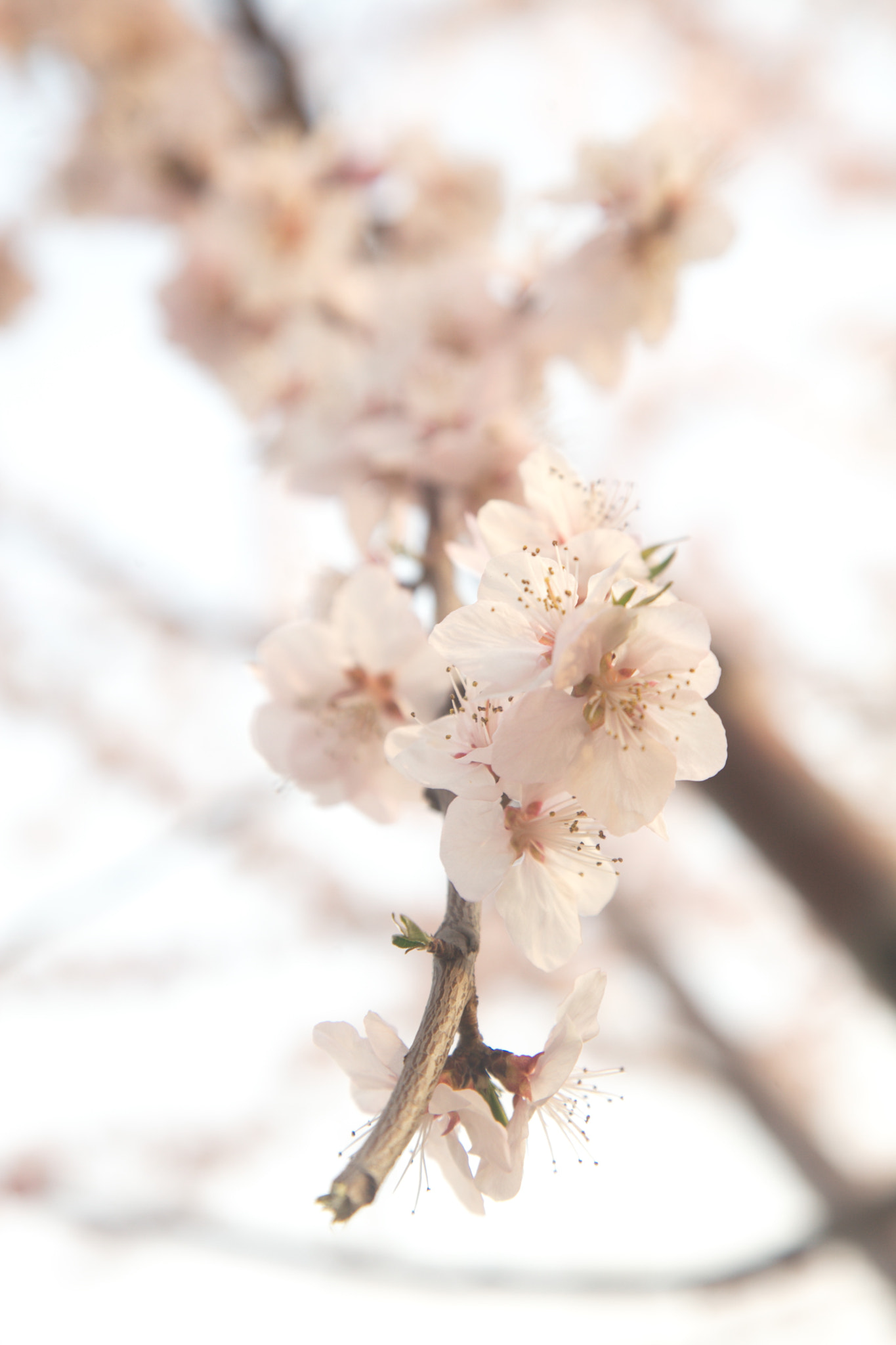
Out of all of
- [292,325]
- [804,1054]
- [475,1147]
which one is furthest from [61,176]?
[804,1054]

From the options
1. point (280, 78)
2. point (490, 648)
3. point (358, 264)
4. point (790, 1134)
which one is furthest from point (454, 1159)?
point (790, 1134)

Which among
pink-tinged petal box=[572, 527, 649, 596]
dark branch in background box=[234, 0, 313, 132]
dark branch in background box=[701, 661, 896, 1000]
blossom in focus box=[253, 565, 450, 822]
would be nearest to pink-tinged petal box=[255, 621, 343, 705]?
blossom in focus box=[253, 565, 450, 822]

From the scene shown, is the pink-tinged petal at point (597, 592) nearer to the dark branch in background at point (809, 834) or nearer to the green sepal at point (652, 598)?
the green sepal at point (652, 598)

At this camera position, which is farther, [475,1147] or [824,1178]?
[824,1178]

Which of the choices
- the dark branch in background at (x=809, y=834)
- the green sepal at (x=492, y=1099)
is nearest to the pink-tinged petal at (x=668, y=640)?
the green sepal at (x=492, y=1099)

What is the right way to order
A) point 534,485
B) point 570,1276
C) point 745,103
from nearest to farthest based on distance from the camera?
point 534,485 < point 570,1276 < point 745,103

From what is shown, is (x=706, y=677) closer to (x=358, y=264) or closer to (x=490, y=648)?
(x=490, y=648)

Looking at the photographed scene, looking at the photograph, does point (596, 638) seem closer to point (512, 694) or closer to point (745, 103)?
point (512, 694)
